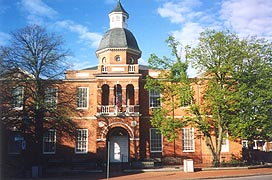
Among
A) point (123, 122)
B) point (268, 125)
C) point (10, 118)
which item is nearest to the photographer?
point (10, 118)

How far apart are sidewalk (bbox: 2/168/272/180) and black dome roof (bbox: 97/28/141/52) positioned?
46.8 ft

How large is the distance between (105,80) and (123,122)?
14.6ft

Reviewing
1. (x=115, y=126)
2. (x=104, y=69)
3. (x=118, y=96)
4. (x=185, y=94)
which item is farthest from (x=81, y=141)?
(x=185, y=94)

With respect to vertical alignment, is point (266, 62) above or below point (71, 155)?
above

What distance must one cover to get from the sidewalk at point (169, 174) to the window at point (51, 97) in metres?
5.59

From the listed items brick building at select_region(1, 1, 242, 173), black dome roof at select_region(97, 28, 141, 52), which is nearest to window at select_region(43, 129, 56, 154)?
brick building at select_region(1, 1, 242, 173)

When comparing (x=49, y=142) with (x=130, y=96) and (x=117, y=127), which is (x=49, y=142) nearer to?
(x=117, y=127)

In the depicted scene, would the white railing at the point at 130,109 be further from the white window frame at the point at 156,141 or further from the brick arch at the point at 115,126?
the white window frame at the point at 156,141

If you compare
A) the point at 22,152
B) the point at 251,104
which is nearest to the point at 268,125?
the point at 251,104

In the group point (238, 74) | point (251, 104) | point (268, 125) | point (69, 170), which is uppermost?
point (238, 74)

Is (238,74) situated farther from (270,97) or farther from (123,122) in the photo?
(123,122)

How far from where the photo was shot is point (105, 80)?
30.8 meters

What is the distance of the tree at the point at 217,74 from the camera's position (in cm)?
2577

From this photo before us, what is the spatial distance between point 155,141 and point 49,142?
415 inches
